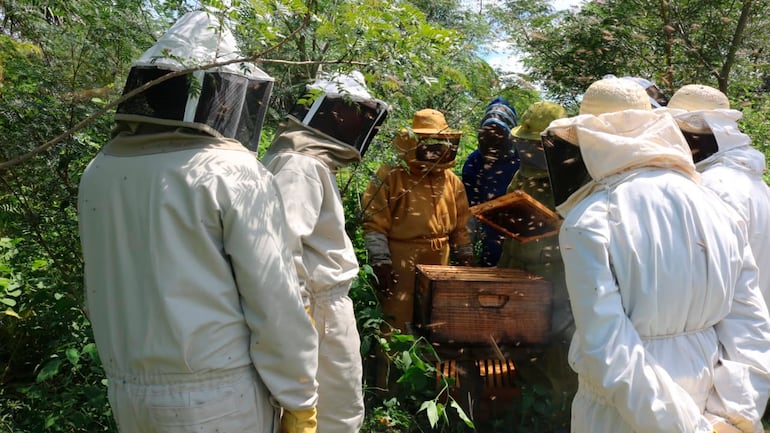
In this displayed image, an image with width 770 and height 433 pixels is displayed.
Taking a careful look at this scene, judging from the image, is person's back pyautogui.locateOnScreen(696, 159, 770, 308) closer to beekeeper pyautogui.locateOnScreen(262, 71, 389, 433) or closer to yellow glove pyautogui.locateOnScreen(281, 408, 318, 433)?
beekeeper pyautogui.locateOnScreen(262, 71, 389, 433)

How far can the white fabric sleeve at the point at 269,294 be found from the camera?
195 cm

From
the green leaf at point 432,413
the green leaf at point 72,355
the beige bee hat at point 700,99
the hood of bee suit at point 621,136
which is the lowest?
the green leaf at point 72,355

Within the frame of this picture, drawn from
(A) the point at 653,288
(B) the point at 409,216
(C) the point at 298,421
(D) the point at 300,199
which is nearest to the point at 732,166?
(A) the point at 653,288

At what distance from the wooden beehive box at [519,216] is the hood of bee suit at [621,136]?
152cm

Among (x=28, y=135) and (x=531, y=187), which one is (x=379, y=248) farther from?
(x=28, y=135)

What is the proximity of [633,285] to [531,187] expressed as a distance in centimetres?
254

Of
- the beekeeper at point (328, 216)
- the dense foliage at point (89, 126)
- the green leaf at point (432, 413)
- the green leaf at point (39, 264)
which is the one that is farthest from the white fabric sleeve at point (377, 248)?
the green leaf at point (39, 264)

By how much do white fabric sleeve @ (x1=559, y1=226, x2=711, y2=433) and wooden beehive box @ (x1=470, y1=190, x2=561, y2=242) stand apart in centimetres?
177

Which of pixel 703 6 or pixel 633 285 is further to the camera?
pixel 703 6

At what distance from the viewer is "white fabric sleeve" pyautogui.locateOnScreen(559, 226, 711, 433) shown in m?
1.86

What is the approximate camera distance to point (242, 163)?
6.66ft

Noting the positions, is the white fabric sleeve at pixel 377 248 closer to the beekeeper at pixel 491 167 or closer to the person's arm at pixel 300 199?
the beekeeper at pixel 491 167

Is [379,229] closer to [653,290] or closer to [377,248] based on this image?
[377,248]

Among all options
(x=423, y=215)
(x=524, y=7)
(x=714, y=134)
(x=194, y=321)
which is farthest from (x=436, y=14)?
(x=194, y=321)
